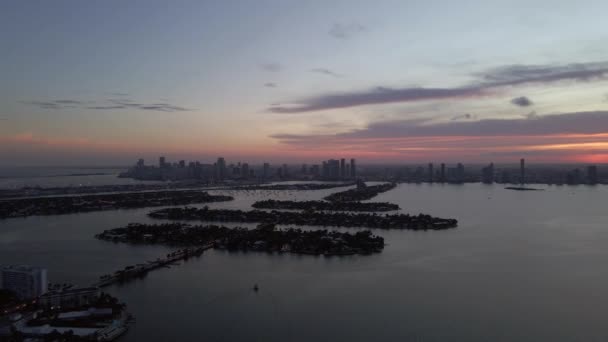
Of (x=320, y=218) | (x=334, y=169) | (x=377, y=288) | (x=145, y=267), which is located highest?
(x=334, y=169)

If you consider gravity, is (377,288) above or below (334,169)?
below

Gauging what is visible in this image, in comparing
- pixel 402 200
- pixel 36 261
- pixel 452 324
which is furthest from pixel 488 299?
pixel 402 200

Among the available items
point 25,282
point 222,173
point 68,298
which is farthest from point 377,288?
point 222,173

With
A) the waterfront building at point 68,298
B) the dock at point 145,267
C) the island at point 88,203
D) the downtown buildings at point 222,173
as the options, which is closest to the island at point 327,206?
the island at point 88,203

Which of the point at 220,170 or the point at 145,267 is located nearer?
the point at 145,267

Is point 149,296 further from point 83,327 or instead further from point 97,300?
point 83,327

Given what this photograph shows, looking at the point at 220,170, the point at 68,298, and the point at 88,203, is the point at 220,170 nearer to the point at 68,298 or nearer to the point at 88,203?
the point at 88,203

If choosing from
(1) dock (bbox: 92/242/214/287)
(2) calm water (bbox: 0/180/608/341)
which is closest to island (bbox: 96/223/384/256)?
(2) calm water (bbox: 0/180/608/341)
